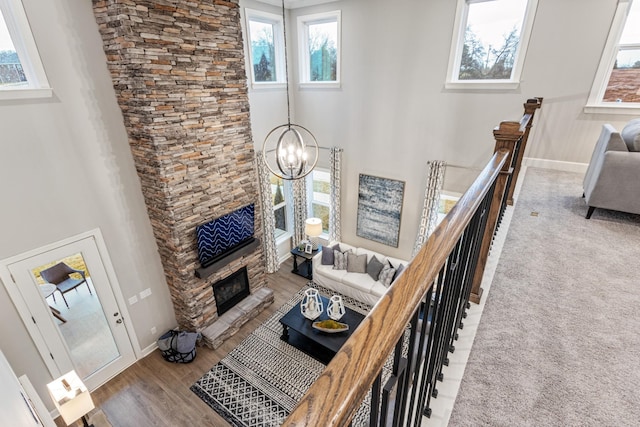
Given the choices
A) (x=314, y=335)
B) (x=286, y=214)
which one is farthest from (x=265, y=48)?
(x=314, y=335)

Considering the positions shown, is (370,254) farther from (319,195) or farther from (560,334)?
(560,334)

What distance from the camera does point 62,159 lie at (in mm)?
3482

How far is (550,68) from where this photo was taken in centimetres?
446

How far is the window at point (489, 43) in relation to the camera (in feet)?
15.2

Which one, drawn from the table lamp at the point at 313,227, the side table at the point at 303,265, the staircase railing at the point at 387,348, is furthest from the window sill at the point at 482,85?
the staircase railing at the point at 387,348

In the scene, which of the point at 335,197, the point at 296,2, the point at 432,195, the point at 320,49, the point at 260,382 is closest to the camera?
the point at 260,382

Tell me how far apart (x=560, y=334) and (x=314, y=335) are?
12.4 feet

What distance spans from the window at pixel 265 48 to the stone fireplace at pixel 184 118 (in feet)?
4.90

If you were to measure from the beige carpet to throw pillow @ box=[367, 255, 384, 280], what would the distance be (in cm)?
378

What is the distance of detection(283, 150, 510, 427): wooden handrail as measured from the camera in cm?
40

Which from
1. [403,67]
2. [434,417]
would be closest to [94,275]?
[434,417]

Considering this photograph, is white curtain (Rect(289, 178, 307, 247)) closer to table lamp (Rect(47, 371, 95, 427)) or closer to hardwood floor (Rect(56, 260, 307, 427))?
hardwood floor (Rect(56, 260, 307, 427))

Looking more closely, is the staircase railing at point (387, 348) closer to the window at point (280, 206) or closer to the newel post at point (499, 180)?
the newel post at point (499, 180)

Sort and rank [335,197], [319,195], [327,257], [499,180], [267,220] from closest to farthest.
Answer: [499,180], [327,257], [267,220], [335,197], [319,195]
